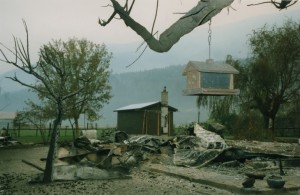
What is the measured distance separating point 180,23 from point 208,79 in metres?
12.9

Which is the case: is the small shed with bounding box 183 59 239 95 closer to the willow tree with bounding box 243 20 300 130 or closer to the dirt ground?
the dirt ground

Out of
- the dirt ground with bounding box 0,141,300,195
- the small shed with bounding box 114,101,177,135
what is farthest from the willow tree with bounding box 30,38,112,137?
the dirt ground with bounding box 0,141,300,195

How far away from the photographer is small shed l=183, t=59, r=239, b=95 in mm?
15812

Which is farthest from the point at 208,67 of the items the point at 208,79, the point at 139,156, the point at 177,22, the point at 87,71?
the point at 87,71

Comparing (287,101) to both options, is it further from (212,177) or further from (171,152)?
(212,177)

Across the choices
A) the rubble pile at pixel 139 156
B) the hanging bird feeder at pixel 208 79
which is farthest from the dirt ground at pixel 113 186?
the hanging bird feeder at pixel 208 79

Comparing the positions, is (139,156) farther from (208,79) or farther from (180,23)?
(180,23)

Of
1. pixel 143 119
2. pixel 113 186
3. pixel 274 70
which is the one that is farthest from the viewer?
pixel 143 119

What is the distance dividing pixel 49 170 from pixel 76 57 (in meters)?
33.8

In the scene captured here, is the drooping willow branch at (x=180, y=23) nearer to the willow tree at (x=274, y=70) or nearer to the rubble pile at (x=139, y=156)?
the rubble pile at (x=139, y=156)

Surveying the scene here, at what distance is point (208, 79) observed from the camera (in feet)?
52.5

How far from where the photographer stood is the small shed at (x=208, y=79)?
15812mm

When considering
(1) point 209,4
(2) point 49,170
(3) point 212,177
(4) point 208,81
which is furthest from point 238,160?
(1) point 209,4

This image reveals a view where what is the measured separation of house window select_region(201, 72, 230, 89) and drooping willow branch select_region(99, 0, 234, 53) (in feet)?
41.4
